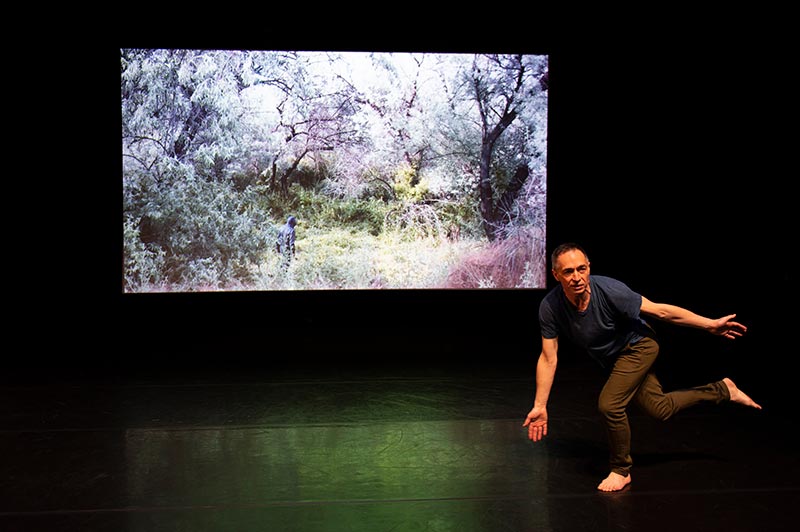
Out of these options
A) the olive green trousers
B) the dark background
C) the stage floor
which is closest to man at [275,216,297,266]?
the dark background

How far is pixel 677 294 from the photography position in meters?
6.61

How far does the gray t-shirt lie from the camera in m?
2.97

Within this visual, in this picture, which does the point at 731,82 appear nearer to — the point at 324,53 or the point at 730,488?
the point at 324,53

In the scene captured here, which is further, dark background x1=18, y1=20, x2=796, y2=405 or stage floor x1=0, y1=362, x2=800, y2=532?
dark background x1=18, y1=20, x2=796, y2=405

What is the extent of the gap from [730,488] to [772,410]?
1.41 m

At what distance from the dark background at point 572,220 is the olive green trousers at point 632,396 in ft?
8.71

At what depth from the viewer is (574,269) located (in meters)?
2.85

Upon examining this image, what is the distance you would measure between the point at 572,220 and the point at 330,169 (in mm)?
2107

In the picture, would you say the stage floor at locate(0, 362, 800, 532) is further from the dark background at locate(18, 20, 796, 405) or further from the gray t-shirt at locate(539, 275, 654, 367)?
the dark background at locate(18, 20, 796, 405)

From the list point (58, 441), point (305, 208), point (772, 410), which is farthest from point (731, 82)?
point (58, 441)

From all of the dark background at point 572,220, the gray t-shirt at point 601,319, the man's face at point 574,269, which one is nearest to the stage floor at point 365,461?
the gray t-shirt at point 601,319

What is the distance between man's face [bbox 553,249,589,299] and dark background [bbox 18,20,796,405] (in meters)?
3.06

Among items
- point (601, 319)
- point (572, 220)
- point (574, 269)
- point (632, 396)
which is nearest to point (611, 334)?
point (601, 319)

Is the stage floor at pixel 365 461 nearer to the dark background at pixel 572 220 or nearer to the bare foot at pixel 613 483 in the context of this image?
the bare foot at pixel 613 483
